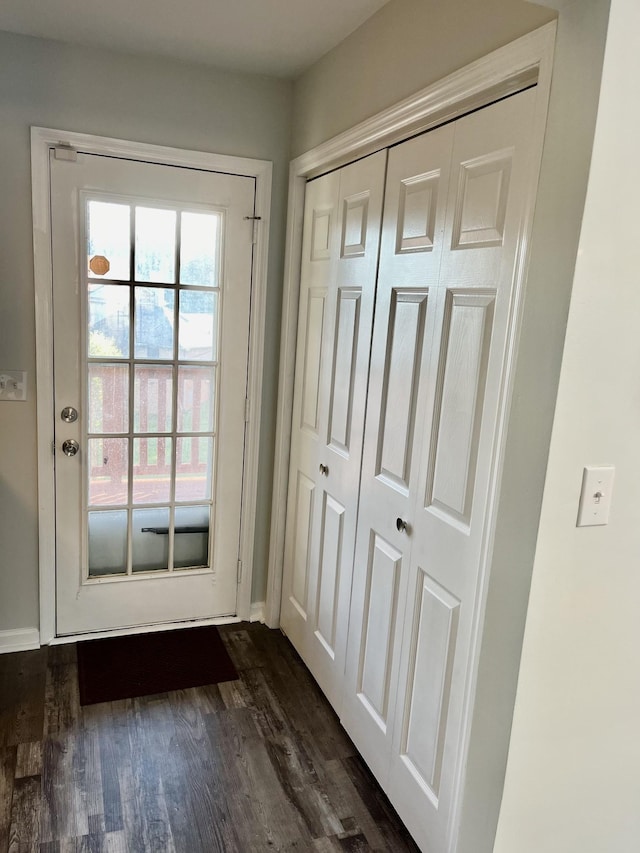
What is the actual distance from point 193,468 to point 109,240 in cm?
101

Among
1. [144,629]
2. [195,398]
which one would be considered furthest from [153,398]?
[144,629]

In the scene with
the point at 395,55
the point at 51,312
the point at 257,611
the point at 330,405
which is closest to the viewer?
the point at 395,55

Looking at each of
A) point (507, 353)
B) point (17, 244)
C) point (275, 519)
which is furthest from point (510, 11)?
point (275, 519)

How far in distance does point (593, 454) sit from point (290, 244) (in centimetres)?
175

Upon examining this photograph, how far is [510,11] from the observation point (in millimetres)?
1361

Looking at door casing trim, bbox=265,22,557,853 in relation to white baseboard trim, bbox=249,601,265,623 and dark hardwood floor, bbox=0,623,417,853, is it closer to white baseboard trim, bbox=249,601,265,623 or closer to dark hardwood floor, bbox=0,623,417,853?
dark hardwood floor, bbox=0,623,417,853

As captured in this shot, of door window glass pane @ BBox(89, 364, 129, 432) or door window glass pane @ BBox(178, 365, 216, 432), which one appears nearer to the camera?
door window glass pane @ BBox(89, 364, 129, 432)

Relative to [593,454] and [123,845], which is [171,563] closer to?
[123,845]

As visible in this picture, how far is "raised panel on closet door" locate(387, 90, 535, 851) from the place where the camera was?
4.64ft

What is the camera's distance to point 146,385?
8.73 ft

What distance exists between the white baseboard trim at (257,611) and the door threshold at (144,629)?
0.20 feet

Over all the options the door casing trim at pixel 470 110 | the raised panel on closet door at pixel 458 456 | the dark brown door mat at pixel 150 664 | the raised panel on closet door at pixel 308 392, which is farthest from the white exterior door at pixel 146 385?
the raised panel on closet door at pixel 458 456

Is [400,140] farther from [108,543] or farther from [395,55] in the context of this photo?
[108,543]

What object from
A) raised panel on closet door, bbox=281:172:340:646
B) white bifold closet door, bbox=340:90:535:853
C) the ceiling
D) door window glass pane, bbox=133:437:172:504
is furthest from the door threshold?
the ceiling
